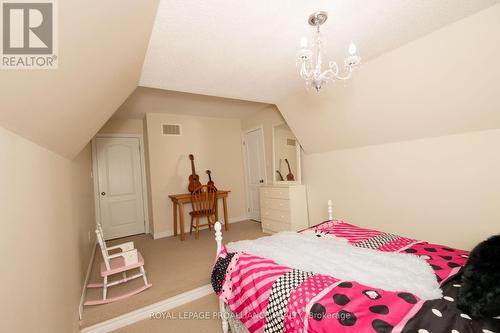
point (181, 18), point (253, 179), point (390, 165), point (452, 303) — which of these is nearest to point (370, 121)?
point (390, 165)

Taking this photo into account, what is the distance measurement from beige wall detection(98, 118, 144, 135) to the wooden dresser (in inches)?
112

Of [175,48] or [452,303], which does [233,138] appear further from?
[452,303]

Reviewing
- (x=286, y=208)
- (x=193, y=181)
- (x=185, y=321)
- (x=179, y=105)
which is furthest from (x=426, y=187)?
(x=179, y=105)

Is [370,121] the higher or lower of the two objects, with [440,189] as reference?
higher

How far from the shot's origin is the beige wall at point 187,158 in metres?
4.02

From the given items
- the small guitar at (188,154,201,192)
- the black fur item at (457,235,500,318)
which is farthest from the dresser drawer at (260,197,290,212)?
the black fur item at (457,235,500,318)

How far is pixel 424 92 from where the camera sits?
6.22ft

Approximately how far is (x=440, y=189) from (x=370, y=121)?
0.95 metres

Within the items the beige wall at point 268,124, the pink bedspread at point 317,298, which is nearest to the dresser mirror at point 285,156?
the beige wall at point 268,124

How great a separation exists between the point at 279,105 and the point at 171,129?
2.23m

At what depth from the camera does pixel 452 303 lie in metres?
0.95

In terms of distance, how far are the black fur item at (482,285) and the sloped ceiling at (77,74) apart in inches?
75.1

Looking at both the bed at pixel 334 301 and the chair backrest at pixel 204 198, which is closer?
the bed at pixel 334 301

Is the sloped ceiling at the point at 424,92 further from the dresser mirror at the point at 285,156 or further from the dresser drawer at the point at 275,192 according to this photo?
the dresser drawer at the point at 275,192
